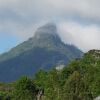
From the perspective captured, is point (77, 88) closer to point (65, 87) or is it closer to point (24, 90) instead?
point (65, 87)

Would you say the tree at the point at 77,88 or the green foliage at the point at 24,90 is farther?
the green foliage at the point at 24,90

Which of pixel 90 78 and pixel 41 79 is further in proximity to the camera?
pixel 41 79

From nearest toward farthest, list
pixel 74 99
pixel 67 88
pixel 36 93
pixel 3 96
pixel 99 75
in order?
1. pixel 74 99
2. pixel 67 88
3. pixel 99 75
4. pixel 36 93
5. pixel 3 96

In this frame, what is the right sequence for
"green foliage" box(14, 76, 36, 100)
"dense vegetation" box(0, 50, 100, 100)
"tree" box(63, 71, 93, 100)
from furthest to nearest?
"green foliage" box(14, 76, 36, 100)
"dense vegetation" box(0, 50, 100, 100)
"tree" box(63, 71, 93, 100)

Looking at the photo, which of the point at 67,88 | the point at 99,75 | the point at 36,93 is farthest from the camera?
the point at 36,93

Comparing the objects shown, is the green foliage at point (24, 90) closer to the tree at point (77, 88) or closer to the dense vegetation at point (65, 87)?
the dense vegetation at point (65, 87)

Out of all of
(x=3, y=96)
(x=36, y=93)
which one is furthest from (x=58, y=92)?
(x=3, y=96)

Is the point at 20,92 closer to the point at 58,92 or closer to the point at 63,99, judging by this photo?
the point at 58,92

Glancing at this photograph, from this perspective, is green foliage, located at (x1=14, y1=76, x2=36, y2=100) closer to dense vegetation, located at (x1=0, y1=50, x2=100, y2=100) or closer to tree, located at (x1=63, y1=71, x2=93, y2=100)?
dense vegetation, located at (x1=0, y1=50, x2=100, y2=100)

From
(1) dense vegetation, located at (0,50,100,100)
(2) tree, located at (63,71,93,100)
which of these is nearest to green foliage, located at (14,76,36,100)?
(1) dense vegetation, located at (0,50,100,100)

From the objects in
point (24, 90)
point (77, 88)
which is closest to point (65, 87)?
point (77, 88)


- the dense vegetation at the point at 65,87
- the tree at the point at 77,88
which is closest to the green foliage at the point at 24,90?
the dense vegetation at the point at 65,87

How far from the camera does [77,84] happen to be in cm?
13375

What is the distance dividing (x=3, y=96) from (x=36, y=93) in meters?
28.6
